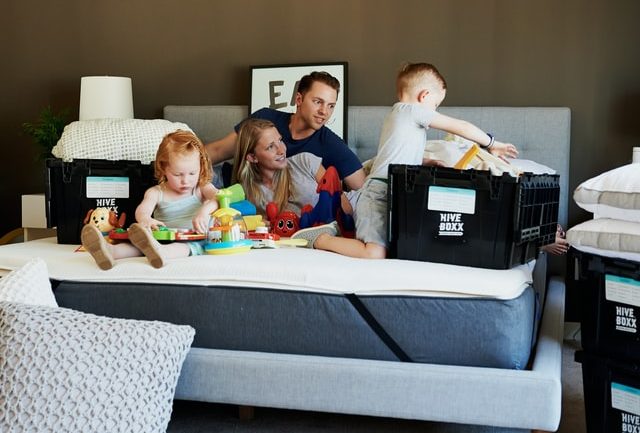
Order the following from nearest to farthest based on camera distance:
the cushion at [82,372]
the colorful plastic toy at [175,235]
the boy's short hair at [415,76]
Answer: the cushion at [82,372], the colorful plastic toy at [175,235], the boy's short hair at [415,76]

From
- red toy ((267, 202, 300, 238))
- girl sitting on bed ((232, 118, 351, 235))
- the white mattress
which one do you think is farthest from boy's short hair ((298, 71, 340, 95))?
the white mattress

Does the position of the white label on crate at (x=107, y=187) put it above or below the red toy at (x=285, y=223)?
above

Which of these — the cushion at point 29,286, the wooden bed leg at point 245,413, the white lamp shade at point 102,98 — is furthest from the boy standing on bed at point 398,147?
the white lamp shade at point 102,98

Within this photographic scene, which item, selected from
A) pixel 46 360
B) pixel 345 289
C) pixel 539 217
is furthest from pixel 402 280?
pixel 46 360

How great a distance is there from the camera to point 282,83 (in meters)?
4.10

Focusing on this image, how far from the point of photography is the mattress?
219cm

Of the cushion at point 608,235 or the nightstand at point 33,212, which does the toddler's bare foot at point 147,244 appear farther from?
the nightstand at point 33,212

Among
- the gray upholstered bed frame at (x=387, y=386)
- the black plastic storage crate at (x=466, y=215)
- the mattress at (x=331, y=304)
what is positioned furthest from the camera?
the black plastic storage crate at (x=466, y=215)

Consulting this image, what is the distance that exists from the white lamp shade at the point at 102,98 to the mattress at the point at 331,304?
68.9 inches

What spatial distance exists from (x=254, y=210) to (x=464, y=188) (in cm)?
100

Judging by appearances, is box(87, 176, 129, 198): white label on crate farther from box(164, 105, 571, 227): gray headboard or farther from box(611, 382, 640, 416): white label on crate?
box(611, 382, 640, 416): white label on crate

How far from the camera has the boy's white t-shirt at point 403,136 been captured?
9.43 ft

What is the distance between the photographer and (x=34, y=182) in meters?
4.66

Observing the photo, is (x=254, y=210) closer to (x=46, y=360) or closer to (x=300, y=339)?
(x=300, y=339)
